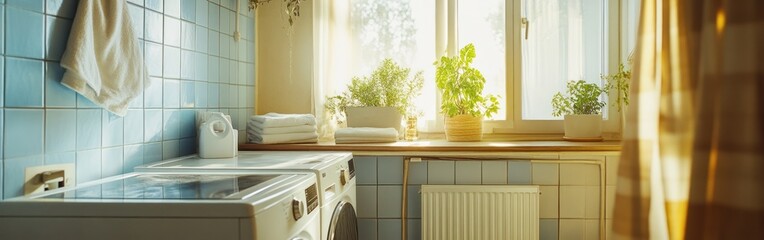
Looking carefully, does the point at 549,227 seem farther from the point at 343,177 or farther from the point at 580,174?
the point at 343,177

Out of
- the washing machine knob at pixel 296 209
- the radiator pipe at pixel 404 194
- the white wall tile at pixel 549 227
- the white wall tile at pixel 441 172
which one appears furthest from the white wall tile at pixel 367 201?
the washing machine knob at pixel 296 209

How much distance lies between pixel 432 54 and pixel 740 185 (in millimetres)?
2053

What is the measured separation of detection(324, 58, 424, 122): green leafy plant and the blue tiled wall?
42cm

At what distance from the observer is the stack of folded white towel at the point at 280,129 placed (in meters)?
2.46

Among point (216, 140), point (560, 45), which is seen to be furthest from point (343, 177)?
point (560, 45)

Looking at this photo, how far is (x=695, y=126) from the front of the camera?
3.05ft

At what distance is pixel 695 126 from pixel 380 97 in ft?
6.11

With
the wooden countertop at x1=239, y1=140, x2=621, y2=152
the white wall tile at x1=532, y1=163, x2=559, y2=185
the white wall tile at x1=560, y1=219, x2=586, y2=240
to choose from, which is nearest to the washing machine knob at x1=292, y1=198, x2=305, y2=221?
the wooden countertop at x1=239, y1=140, x2=621, y2=152

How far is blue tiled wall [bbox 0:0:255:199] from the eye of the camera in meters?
1.31

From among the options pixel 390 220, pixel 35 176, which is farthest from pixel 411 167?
pixel 35 176

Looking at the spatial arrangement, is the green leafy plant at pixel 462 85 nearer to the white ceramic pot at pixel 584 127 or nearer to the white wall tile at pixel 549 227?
the white ceramic pot at pixel 584 127

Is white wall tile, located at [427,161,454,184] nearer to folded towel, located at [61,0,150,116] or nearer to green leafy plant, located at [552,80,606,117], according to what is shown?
green leafy plant, located at [552,80,606,117]

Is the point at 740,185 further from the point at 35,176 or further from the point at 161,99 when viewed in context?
the point at 161,99

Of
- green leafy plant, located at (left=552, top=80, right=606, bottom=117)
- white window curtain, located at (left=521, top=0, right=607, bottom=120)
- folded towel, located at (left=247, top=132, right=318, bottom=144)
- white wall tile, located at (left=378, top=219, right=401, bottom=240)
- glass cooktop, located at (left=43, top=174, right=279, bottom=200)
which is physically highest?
white window curtain, located at (left=521, top=0, right=607, bottom=120)
